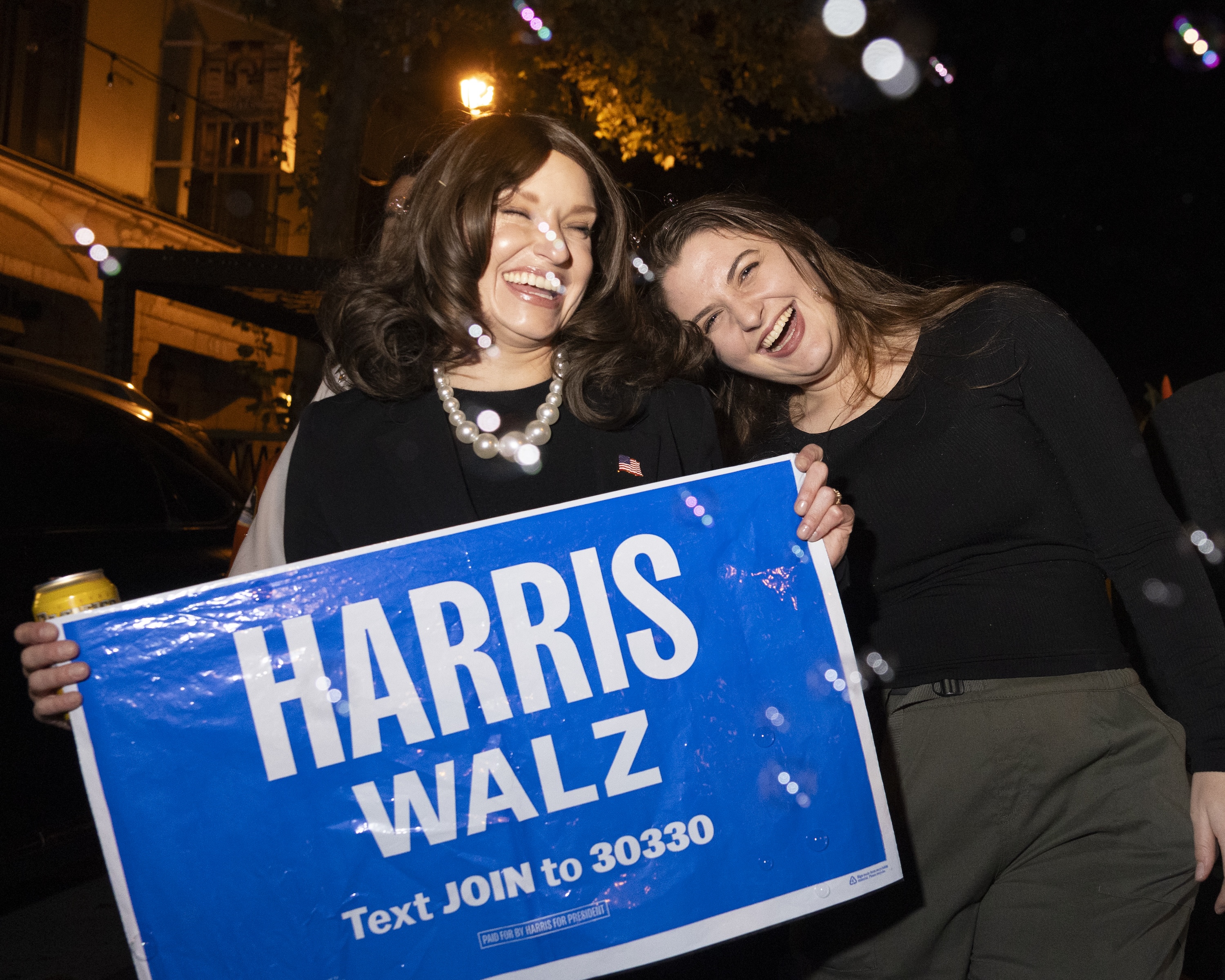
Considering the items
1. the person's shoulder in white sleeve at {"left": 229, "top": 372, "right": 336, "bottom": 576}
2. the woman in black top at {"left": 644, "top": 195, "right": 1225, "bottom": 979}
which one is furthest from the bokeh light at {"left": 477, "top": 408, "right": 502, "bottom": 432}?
the woman in black top at {"left": 644, "top": 195, "right": 1225, "bottom": 979}

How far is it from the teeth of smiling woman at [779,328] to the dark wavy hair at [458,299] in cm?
34

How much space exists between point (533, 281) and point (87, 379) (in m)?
2.98

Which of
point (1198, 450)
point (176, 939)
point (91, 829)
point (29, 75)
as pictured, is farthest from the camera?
point (29, 75)

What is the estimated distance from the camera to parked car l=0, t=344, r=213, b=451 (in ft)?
12.8

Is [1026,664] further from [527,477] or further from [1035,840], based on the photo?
[527,477]

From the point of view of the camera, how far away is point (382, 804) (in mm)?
1727

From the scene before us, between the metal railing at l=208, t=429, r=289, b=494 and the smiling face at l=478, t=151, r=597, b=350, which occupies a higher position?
the metal railing at l=208, t=429, r=289, b=494

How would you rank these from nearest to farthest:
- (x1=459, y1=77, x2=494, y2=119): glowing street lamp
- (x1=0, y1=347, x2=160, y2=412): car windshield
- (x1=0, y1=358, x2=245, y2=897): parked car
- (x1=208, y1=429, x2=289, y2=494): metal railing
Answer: (x1=0, y1=358, x2=245, y2=897): parked car, (x1=0, y1=347, x2=160, y2=412): car windshield, (x1=208, y1=429, x2=289, y2=494): metal railing, (x1=459, y1=77, x2=494, y2=119): glowing street lamp

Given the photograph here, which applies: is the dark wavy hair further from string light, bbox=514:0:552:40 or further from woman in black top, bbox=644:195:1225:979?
string light, bbox=514:0:552:40

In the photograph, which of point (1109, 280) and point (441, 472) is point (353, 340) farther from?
point (1109, 280)

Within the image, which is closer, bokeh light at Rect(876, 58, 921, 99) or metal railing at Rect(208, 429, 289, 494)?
metal railing at Rect(208, 429, 289, 494)

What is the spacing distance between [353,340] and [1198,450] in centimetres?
200

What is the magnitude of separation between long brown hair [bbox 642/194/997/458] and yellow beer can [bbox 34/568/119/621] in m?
1.20

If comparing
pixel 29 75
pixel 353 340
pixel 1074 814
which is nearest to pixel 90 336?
pixel 29 75
